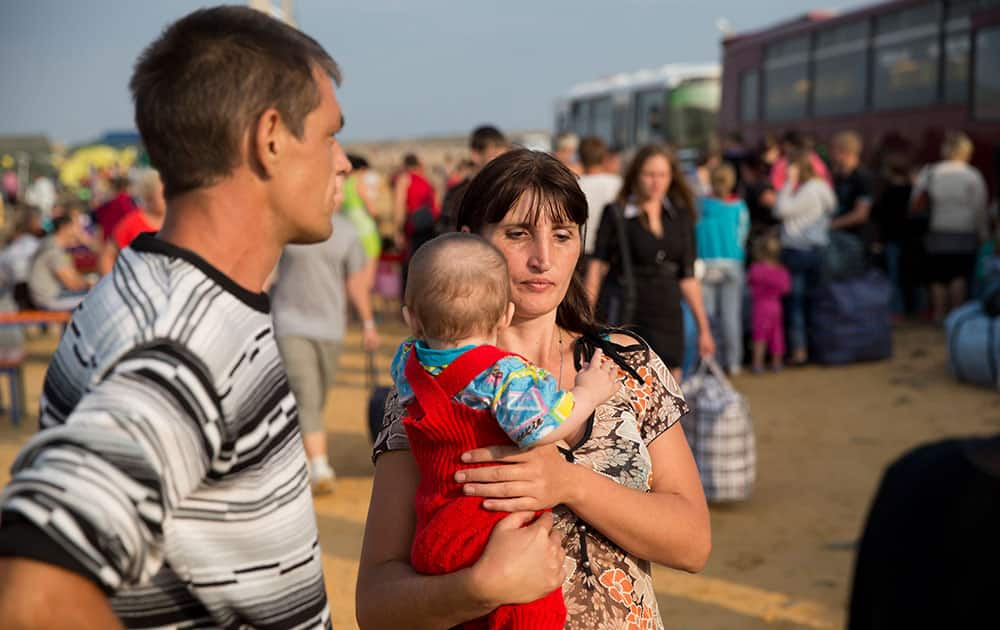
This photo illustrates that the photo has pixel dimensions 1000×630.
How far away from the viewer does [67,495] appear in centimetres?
140

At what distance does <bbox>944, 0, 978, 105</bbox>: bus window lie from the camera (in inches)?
599

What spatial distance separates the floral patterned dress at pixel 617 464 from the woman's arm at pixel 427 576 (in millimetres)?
105

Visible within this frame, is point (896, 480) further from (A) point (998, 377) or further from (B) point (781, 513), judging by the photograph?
(A) point (998, 377)

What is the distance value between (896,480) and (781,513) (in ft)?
20.6

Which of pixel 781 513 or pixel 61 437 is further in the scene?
pixel 781 513

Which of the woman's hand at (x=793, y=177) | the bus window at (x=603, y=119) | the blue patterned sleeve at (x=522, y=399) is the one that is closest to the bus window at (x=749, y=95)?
the bus window at (x=603, y=119)

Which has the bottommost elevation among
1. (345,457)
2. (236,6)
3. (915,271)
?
(345,457)

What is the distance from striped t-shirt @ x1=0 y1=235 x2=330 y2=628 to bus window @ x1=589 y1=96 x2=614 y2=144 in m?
26.5

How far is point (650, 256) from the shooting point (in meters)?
6.99

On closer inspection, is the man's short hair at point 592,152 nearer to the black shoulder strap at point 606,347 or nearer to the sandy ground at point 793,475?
the sandy ground at point 793,475

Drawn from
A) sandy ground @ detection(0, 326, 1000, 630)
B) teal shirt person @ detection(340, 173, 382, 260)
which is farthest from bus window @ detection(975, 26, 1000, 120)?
teal shirt person @ detection(340, 173, 382, 260)

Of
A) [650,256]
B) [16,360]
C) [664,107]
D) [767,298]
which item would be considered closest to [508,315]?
[650,256]

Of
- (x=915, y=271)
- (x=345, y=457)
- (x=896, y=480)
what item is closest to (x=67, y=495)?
(x=896, y=480)

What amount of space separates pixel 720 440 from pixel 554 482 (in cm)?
511
